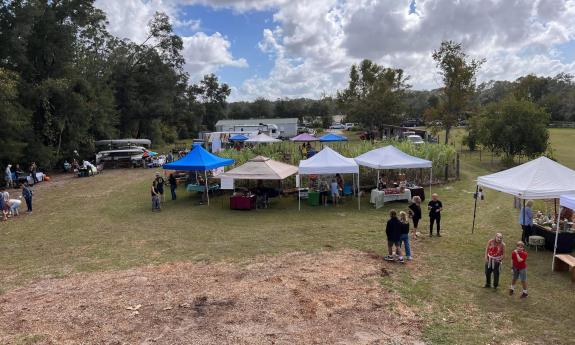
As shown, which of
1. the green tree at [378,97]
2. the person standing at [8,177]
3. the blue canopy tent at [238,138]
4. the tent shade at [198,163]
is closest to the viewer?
the tent shade at [198,163]

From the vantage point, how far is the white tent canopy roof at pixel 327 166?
16.5 meters

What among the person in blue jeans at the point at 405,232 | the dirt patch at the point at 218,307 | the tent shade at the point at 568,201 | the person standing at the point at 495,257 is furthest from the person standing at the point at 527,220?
the dirt patch at the point at 218,307

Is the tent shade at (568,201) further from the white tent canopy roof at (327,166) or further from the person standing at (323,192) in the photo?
the person standing at (323,192)

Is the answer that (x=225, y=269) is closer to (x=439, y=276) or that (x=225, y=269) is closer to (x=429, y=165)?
(x=439, y=276)

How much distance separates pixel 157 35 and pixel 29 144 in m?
21.1

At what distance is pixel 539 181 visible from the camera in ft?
35.8

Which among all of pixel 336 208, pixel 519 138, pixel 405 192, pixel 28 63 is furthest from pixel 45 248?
pixel 519 138

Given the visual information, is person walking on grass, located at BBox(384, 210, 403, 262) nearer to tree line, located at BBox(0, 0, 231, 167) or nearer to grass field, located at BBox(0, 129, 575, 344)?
grass field, located at BBox(0, 129, 575, 344)

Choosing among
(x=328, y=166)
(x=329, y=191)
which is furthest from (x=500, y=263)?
(x=329, y=191)

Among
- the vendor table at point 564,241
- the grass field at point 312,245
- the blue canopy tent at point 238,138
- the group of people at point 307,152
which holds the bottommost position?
the grass field at point 312,245

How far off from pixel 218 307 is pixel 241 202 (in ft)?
29.3

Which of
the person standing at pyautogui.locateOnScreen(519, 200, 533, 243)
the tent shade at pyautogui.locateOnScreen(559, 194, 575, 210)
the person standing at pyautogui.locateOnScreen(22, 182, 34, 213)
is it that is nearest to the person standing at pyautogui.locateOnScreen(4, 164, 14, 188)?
the person standing at pyautogui.locateOnScreen(22, 182, 34, 213)

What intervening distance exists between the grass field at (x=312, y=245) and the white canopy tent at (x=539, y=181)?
161 centimetres

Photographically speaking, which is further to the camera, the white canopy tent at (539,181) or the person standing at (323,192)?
the person standing at (323,192)
